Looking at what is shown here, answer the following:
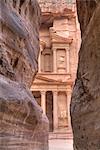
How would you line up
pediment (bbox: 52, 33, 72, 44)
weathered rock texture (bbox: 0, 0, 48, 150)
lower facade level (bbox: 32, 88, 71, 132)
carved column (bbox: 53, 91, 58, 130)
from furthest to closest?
pediment (bbox: 52, 33, 72, 44), lower facade level (bbox: 32, 88, 71, 132), carved column (bbox: 53, 91, 58, 130), weathered rock texture (bbox: 0, 0, 48, 150)

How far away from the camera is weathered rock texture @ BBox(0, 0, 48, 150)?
19.2ft

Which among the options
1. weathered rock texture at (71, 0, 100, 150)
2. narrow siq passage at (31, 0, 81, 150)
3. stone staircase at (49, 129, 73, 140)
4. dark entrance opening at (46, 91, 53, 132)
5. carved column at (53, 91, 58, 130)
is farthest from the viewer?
dark entrance opening at (46, 91, 53, 132)

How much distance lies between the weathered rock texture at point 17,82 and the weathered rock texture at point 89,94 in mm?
1158

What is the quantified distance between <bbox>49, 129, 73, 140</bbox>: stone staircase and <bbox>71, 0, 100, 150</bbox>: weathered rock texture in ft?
82.7

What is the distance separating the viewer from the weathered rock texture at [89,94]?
15.3ft

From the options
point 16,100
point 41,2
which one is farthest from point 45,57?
point 16,100

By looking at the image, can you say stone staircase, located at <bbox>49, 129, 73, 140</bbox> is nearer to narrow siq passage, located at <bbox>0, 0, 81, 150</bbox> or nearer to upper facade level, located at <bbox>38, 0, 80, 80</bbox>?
upper facade level, located at <bbox>38, 0, 80, 80</bbox>

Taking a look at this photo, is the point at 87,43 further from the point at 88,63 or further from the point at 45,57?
the point at 45,57

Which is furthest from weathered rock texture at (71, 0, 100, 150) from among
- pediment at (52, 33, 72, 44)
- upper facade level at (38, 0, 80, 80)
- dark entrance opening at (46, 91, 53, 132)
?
pediment at (52, 33, 72, 44)

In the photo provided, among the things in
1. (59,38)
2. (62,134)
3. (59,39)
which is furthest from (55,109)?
(59,38)

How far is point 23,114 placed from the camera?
679 centimetres

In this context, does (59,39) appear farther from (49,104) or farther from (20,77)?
(20,77)

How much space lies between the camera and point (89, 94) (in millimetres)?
5004

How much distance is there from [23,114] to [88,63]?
2204 millimetres
